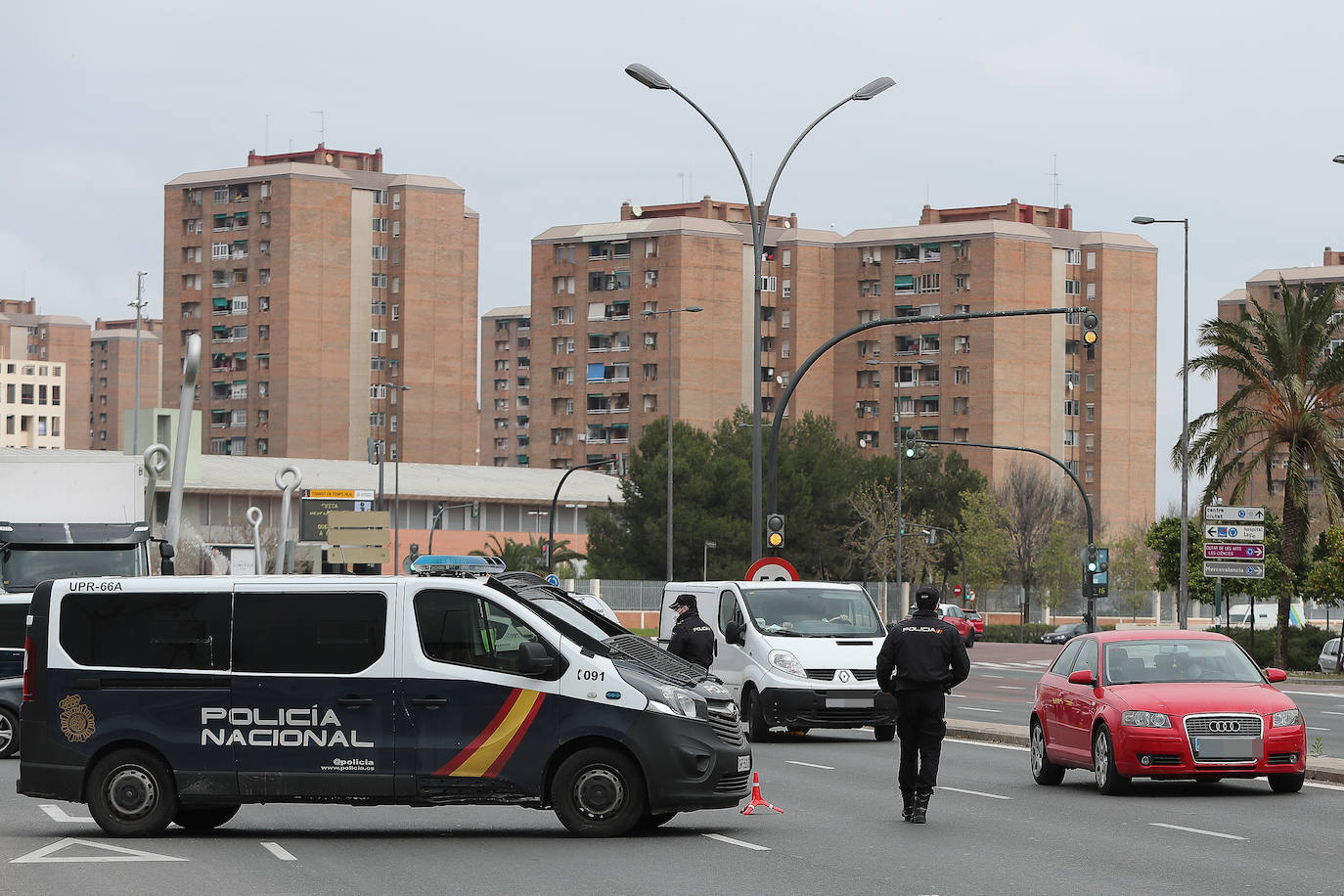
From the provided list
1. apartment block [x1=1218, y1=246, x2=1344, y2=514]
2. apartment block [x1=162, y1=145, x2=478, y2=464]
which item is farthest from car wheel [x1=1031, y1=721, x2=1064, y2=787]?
apartment block [x1=1218, y1=246, x2=1344, y2=514]

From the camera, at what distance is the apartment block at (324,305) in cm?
12988

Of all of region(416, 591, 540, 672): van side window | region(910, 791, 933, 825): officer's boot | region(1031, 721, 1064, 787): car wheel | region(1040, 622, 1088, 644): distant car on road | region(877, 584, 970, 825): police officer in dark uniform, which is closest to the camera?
region(416, 591, 540, 672): van side window

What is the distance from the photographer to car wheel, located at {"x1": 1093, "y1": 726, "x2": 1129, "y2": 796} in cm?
1642

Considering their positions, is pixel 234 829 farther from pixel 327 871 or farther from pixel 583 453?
pixel 583 453

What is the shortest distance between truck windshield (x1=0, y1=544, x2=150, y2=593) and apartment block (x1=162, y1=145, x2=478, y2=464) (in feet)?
342

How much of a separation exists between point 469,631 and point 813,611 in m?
11.0

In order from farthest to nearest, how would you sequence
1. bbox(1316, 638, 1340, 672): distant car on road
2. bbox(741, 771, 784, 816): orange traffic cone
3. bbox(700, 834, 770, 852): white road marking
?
bbox(1316, 638, 1340, 672): distant car on road → bbox(741, 771, 784, 816): orange traffic cone → bbox(700, 834, 770, 852): white road marking

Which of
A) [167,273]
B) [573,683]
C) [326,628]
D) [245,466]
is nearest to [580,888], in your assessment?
[573,683]

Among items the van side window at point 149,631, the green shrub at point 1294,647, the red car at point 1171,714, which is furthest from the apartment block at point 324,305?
the van side window at point 149,631

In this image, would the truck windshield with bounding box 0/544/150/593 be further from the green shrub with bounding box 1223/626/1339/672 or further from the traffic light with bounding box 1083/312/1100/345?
the green shrub with bounding box 1223/626/1339/672

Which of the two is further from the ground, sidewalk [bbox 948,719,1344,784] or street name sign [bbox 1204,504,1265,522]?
street name sign [bbox 1204,504,1265,522]

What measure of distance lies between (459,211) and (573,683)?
409 ft

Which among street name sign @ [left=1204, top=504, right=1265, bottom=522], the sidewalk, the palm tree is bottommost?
the sidewalk

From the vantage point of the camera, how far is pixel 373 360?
444 ft
